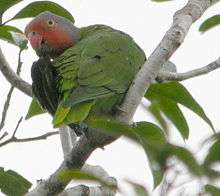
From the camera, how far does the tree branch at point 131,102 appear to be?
2266 mm

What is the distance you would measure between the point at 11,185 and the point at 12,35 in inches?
35.1

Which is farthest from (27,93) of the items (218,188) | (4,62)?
(218,188)

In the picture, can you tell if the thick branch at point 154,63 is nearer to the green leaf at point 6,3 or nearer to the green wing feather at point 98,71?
the green wing feather at point 98,71

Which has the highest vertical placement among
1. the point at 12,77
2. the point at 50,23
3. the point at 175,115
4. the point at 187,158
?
the point at 187,158

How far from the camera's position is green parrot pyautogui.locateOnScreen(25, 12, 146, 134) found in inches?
107

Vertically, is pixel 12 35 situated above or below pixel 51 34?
above

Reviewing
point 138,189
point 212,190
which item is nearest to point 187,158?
point 138,189

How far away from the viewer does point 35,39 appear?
3.67m

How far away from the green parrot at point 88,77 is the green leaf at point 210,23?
450 mm

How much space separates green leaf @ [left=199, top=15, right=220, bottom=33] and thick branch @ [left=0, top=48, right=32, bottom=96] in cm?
103

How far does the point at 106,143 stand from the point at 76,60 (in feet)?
2.62

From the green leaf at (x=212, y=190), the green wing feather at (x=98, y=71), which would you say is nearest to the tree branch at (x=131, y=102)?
the green wing feather at (x=98, y=71)

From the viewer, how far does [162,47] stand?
7.53 feet

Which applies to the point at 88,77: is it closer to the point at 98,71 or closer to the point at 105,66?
the point at 98,71
